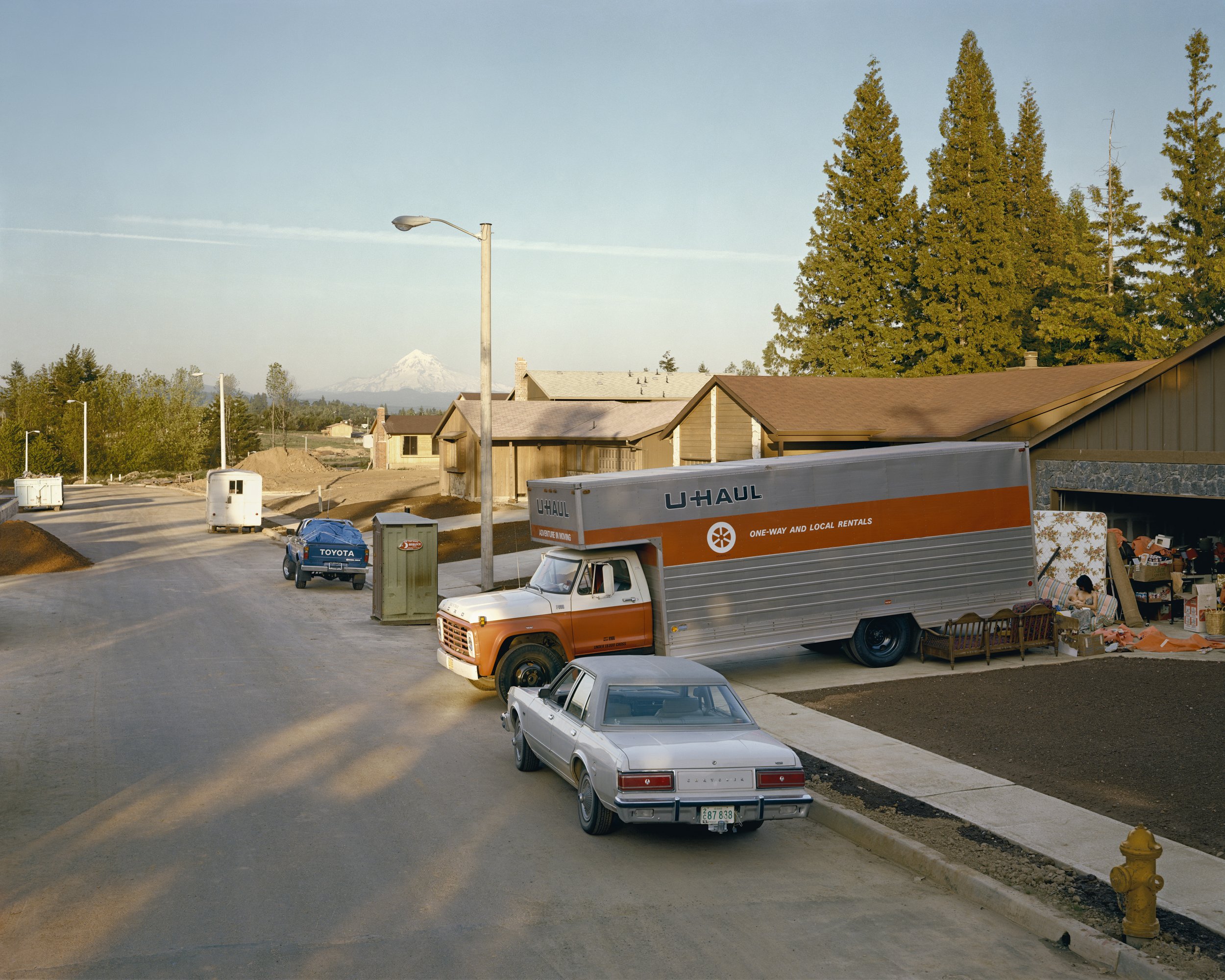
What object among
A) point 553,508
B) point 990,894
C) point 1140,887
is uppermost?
point 553,508

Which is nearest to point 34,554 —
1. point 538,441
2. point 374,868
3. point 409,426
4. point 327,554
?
point 327,554

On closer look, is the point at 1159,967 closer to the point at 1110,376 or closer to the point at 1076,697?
the point at 1076,697

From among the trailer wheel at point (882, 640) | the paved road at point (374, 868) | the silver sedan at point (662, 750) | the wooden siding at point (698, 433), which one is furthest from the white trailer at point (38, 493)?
the silver sedan at point (662, 750)

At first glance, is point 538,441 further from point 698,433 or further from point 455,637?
point 455,637

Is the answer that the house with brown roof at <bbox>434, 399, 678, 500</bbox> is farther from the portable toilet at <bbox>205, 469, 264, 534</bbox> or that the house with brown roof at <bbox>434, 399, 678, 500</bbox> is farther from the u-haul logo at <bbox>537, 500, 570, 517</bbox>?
the u-haul logo at <bbox>537, 500, 570, 517</bbox>

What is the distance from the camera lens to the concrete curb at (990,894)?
675 centimetres

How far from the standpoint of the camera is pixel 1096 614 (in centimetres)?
1970

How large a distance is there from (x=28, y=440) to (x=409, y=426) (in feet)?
97.4

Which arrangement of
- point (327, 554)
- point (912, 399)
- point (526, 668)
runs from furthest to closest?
point (912, 399)
point (327, 554)
point (526, 668)

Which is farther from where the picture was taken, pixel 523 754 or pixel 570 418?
pixel 570 418

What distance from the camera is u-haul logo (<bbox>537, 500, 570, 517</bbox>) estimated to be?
1532cm

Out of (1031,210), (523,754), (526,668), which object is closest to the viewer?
(523,754)

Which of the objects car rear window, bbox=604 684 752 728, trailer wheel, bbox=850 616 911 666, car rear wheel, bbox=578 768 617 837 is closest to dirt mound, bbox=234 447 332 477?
trailer wheel, bbox=850 616 911 666

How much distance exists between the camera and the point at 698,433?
3509cm
